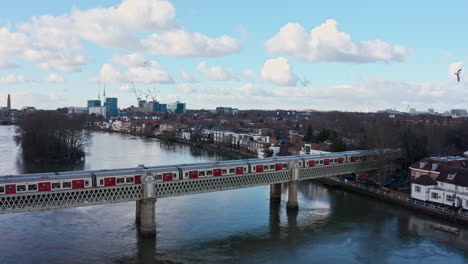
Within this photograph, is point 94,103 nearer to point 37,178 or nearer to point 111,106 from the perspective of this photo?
point 111,106

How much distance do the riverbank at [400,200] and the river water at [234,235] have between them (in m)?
0.46

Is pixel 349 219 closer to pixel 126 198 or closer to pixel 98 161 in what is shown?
pixel 126 198

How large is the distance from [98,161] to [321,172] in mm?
20340

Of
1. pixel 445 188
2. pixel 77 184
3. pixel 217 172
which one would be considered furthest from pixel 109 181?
pixel 445 188

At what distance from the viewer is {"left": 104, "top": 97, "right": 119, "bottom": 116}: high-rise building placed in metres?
151

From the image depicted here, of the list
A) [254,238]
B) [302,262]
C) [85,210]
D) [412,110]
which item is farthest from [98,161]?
[412,110]

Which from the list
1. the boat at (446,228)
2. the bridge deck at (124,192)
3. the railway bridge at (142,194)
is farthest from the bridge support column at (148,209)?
the boat at (446,228)

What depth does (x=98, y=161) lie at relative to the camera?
32969mm

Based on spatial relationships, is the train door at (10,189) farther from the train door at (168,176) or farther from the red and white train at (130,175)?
the train door at (168,176)

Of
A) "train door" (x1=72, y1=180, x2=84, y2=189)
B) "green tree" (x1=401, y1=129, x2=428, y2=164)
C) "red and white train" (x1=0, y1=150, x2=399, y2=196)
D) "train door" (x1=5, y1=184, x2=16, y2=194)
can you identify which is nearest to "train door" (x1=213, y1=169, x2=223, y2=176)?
"red and white train" (x1=0, y1=150, x2=399, y2=196)

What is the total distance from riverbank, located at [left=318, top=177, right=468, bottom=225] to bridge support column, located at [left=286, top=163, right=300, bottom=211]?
531cm

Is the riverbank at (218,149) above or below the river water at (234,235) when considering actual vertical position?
above

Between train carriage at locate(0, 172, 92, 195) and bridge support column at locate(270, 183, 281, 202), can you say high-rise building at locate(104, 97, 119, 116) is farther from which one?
train carriage at locate(0, 172, 92, 195)

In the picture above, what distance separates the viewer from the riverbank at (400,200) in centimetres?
1692
